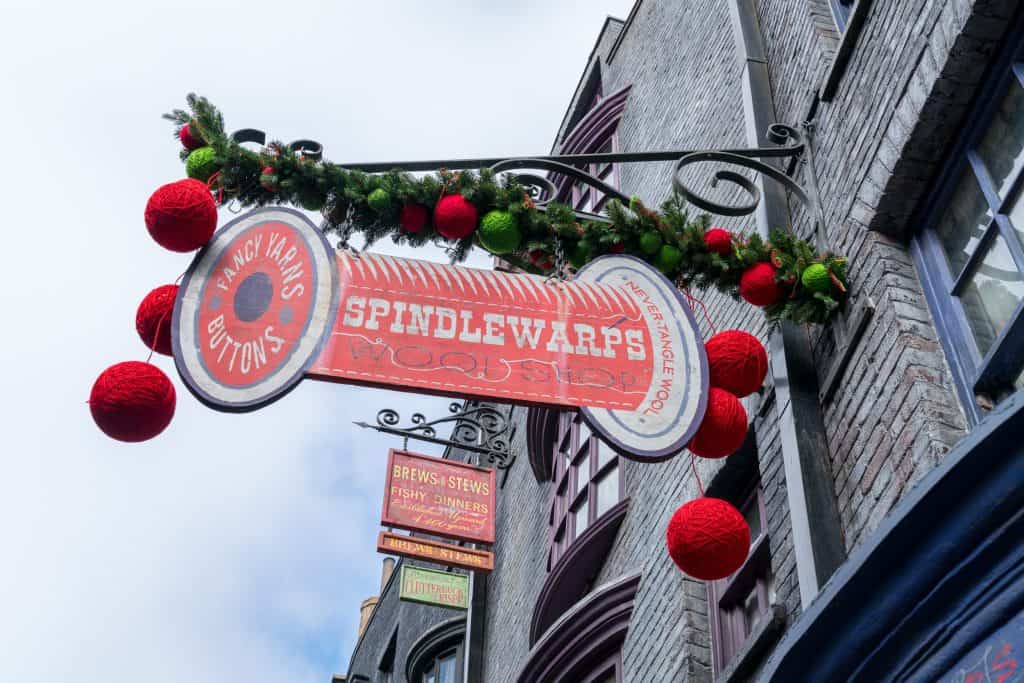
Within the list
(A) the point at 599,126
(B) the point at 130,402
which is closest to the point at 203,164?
(B) the point at 130,402

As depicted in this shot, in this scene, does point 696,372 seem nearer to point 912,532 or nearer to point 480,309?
point 480,309

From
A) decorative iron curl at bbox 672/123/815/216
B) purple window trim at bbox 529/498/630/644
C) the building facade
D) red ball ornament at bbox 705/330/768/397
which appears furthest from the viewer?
purple window trim at bbox 529/498/630/644

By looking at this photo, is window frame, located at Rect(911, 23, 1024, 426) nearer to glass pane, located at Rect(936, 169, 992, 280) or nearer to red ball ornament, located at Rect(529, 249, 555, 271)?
glass pane, located at Rect(936, 169, 992, 280)

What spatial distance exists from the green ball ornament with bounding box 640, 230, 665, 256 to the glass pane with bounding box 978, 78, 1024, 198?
1611 millimetres

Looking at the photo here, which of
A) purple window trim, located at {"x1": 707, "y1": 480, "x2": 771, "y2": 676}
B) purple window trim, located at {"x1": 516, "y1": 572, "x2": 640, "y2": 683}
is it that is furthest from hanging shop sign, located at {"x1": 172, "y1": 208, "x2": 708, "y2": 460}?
purple window trim, located at {"x1": 516, "y1": 572, "x2": 640, "y2": 683}

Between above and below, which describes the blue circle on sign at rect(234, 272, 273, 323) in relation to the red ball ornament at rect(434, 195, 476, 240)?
below

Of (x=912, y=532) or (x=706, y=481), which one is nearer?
(x=912, y=532)

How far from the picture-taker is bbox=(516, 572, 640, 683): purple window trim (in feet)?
27.5

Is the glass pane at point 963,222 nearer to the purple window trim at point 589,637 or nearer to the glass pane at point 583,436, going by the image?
the purple window trim at point 589,637

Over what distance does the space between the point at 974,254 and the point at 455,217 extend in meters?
2.46

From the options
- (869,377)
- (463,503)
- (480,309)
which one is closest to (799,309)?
(869,377)

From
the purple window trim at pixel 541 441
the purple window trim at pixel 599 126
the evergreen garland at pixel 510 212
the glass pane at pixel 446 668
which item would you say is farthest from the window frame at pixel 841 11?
the glass pane at pixel 446 668

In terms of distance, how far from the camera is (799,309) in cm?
595

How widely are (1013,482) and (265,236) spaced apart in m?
3.63
